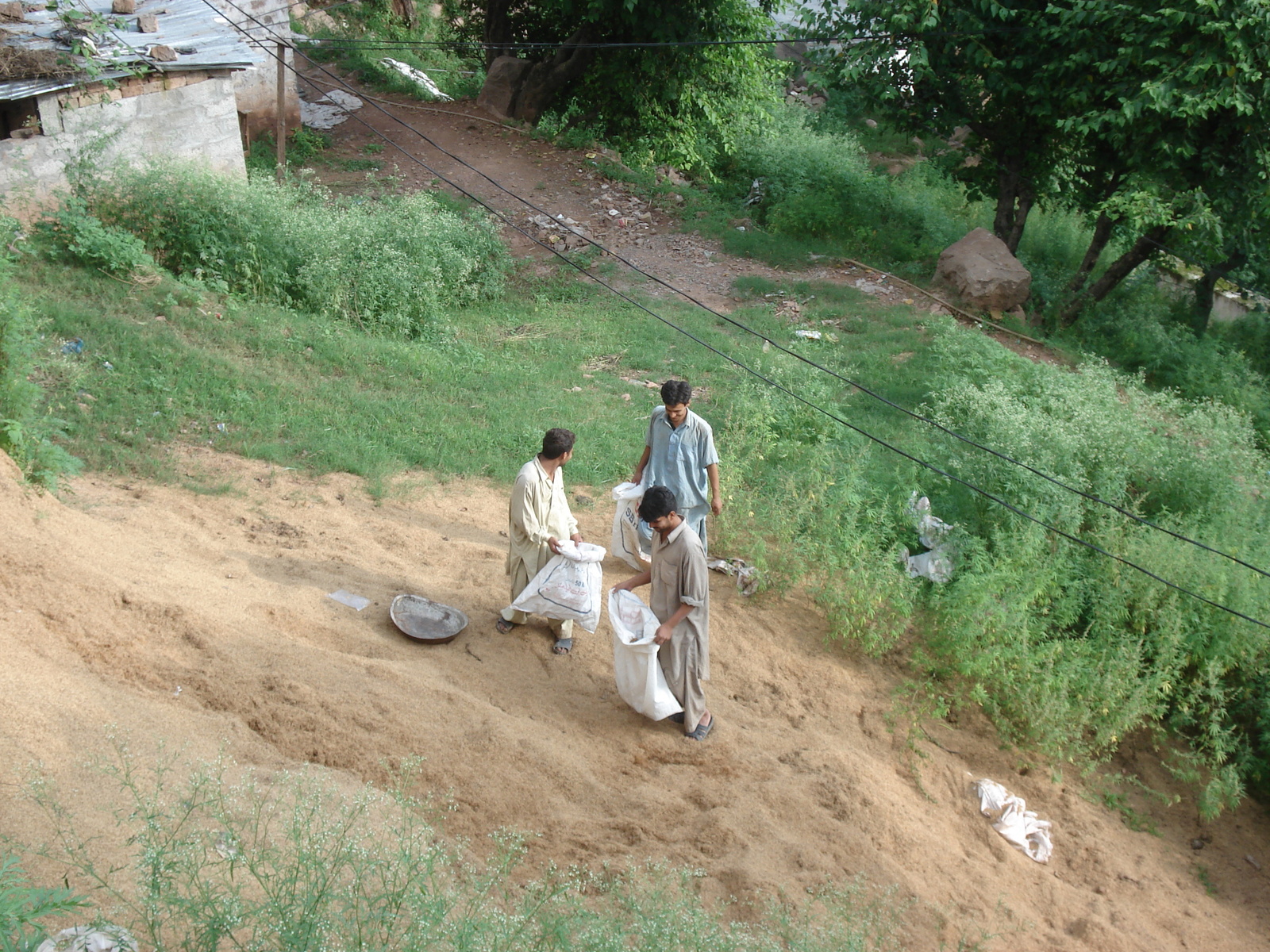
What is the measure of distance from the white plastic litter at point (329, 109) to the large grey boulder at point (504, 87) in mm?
2264

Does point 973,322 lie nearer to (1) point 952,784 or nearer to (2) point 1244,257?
(2) point 1244,257

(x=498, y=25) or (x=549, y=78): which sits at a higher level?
(x=498, y=25)

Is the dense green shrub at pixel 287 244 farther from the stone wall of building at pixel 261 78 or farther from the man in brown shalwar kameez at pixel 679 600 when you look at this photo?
the man in brown shalwar kameez at pixel 679 600

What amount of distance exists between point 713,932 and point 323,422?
6.36m

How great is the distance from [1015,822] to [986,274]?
31.3 feet

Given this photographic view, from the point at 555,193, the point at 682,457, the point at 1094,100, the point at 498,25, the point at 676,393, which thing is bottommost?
the point at 555,193

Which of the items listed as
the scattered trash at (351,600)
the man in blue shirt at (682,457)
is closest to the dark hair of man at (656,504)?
the man in blue shirt at (682,457)

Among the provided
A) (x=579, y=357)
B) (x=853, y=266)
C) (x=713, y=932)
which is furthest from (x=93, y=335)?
(x=853, y=266)

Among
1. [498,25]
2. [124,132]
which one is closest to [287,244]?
[124,132]

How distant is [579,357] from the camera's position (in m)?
10.8

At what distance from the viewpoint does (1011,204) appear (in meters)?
14.8

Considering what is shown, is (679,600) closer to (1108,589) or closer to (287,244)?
(1108,589)

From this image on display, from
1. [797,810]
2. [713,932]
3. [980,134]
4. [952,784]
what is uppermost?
[980,134]

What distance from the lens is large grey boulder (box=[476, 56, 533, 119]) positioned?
17062mm
